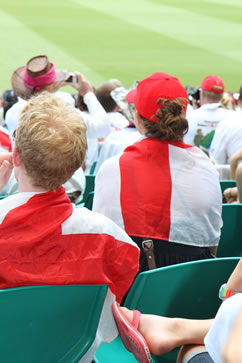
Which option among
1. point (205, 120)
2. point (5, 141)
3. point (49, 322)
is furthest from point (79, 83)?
point (49, 322)

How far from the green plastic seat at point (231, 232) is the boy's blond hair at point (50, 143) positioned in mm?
1118

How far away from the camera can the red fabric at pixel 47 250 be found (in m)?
1.56

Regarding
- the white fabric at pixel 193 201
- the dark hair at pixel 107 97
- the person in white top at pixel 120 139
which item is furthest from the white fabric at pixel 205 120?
the white fabric at pixel 193 201

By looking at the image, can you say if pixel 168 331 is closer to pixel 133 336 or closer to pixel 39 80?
pixel 133 336

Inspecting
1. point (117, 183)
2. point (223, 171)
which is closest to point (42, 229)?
point (117, 183)

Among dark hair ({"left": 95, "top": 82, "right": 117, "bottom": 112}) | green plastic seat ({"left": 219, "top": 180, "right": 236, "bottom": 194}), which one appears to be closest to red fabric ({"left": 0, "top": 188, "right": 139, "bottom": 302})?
green plastic seat ({"left": 219, "top": 180, "right": 236, "bottom": 194})

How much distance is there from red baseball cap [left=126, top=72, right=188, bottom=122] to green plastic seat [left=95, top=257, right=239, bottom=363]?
79 centimetres

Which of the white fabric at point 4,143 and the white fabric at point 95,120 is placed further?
the white fabric at point 95,120

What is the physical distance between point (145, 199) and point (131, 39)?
13988 mm

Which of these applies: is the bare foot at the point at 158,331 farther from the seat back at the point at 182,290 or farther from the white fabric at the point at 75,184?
the white fabric at the point at 75,184

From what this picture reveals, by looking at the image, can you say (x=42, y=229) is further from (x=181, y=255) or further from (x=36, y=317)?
(x=181, y=255)

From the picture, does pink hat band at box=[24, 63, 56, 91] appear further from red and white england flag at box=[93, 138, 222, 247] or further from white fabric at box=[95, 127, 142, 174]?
red and white england flag at box=[93, 138, 222, 247]

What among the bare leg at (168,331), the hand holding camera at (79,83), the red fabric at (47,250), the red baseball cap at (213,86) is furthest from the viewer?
the red baseball cap at (213,86)

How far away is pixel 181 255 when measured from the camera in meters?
2.28
